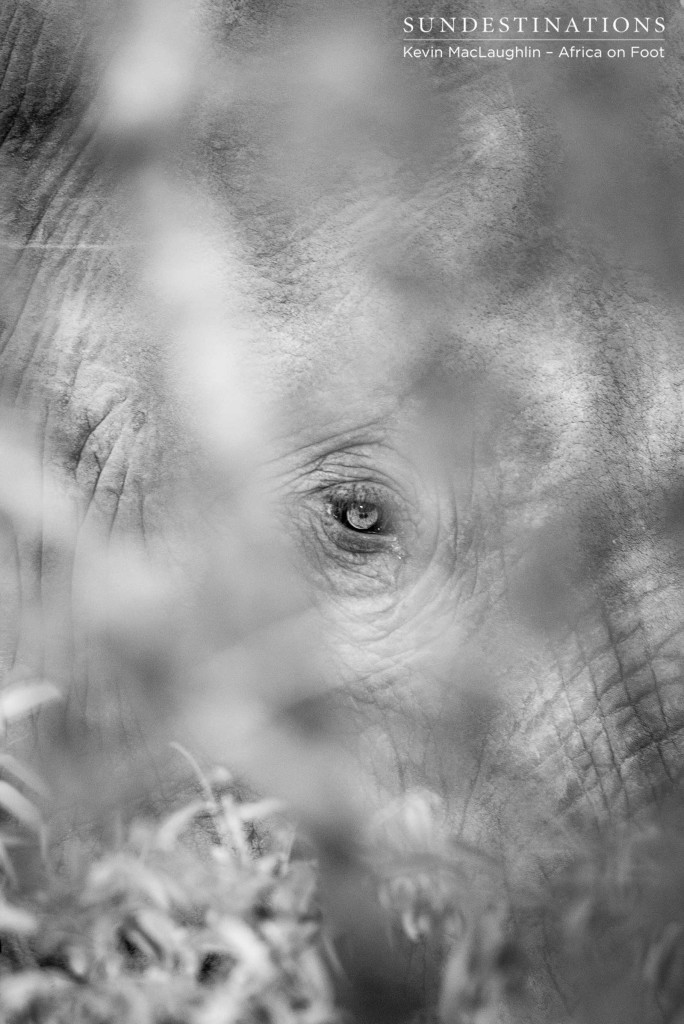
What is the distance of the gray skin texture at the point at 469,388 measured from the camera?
2176 millimetres

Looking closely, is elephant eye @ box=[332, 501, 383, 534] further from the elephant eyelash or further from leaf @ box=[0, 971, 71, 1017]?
leaf @ box=[0, 971, 71, 1017]

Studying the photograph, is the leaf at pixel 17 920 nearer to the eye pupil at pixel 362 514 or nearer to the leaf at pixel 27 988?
the leaf at pixel 27 988

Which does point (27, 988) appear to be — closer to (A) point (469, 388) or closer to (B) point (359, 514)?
(B) point (359, 514)

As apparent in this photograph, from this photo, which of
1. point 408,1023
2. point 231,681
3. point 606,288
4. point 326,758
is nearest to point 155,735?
point 231,681

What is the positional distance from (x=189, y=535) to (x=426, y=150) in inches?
35.2

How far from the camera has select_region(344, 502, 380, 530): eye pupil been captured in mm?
2256

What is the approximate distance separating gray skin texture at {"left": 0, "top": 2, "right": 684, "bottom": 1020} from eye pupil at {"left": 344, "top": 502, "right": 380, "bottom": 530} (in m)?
0.03

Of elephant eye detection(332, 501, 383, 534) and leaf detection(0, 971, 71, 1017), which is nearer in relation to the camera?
leaf detection(0, 971, 71, 1017)

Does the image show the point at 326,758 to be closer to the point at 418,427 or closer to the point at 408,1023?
the point at 408,1023

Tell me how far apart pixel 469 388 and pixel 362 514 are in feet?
1.06

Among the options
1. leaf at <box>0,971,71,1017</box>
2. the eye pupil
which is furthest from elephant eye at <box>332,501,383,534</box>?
leaf at <box>0,971,71,1017</box>

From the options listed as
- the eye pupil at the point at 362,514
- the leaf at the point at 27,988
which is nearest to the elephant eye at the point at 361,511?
the eye pupil at the point at 362,514

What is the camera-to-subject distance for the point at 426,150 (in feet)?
7.33

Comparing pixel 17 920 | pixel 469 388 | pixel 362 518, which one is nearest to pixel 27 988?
pixel 17 920
